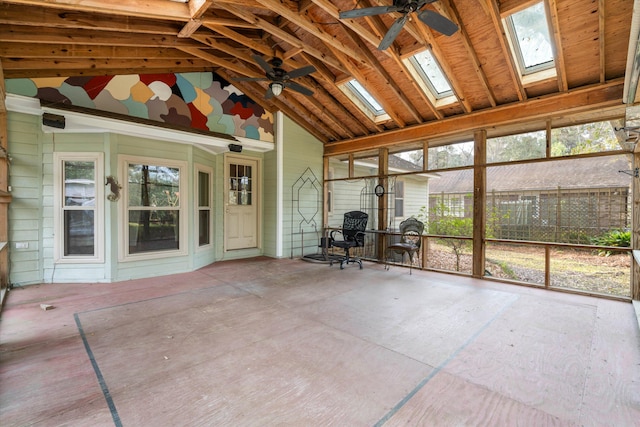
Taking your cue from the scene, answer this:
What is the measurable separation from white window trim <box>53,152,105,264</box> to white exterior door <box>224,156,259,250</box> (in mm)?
2443

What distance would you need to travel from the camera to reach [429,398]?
6.39ft

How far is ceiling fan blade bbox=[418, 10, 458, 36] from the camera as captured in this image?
279 cm

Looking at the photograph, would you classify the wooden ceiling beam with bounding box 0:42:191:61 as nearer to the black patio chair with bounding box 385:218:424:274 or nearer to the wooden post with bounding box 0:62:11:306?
the wooden post with bounding box 0:62:11:306

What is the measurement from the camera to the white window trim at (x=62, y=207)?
4.56 metres

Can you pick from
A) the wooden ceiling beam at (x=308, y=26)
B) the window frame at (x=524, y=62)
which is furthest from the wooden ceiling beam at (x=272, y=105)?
the window frame at (x=524, y=62)

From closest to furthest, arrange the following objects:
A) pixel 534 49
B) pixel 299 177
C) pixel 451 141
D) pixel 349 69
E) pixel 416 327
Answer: pixel 416 327 < pixel 534 49 < pixel 349 69 < pixel 451 141 < pixel 299 177

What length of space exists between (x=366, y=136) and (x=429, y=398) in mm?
5844

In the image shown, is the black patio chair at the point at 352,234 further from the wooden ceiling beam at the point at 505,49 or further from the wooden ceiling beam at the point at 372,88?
the wooden ceiling beam at the point at 505,49

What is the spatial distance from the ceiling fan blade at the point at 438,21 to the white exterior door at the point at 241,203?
5.06m

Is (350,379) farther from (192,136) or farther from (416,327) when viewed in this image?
(192,136)

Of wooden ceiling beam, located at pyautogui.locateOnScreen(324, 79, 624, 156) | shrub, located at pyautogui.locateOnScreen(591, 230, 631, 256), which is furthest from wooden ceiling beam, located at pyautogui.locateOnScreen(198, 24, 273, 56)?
shrub, located at pyautogui.locateOnScreen(591, 230, 631, 256)

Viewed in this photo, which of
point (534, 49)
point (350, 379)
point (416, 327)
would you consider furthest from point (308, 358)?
point (534, 49)

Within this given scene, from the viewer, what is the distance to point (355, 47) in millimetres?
4719

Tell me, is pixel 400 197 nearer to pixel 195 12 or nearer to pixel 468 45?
pixel 468 45
